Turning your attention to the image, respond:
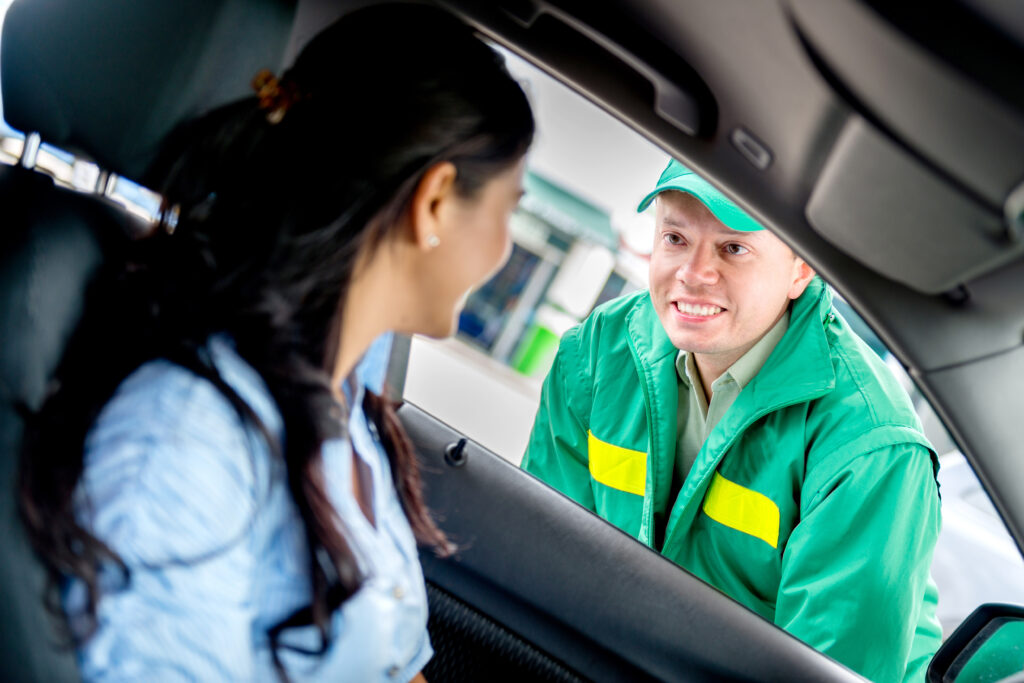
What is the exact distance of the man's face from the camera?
1.64 m

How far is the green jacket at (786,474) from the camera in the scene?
141cm

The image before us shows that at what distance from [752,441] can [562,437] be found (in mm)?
413

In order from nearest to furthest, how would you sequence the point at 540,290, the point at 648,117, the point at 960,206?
the point at 960,206, the point at 648,117, the point at 540,290

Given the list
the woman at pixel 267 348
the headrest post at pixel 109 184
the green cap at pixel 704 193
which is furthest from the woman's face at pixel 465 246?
the green cap at pixel 704 193

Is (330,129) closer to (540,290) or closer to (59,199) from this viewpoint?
(59,199)

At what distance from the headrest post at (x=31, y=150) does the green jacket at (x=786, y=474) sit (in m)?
1.12

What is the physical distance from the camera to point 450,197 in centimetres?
89

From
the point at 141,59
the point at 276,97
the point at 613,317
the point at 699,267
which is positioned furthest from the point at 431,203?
the point at 613,317

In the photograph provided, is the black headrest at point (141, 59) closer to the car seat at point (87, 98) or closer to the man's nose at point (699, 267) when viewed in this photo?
the car seat at point (87, 98)

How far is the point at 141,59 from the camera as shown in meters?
0.88

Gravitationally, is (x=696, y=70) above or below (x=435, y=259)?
above

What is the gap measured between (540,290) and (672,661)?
124 cm

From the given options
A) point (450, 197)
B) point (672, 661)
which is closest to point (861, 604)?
point (672, 661)

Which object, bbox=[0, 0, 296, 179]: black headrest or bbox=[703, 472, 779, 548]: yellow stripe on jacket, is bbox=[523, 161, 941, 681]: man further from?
bbox=[0, 0, 296, 179]: black headrest
